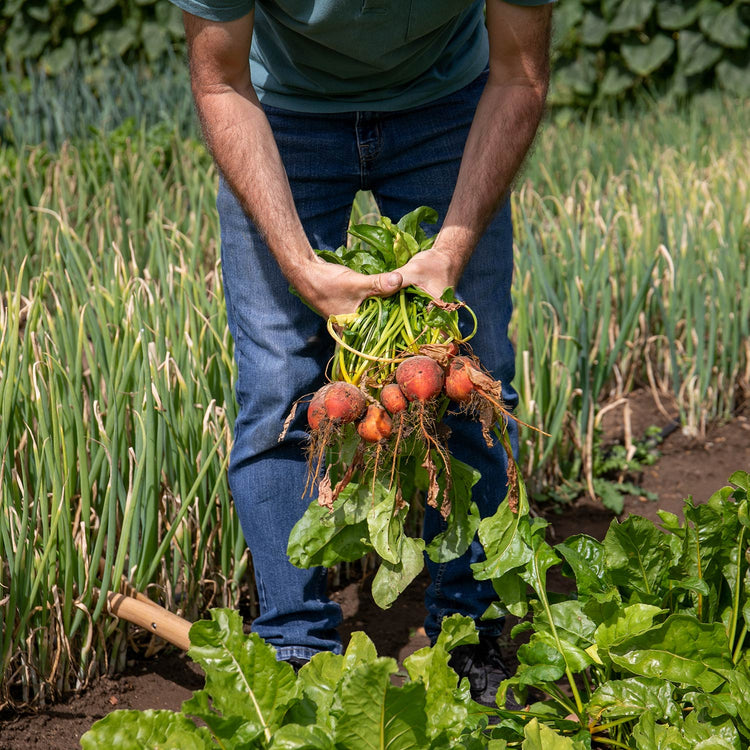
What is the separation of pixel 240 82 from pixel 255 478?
1.92 ft

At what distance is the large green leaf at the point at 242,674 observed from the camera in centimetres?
100

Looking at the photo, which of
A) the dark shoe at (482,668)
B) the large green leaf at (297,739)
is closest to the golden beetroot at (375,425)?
the large green leaf at (297,739)

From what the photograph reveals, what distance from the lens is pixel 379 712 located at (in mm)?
910

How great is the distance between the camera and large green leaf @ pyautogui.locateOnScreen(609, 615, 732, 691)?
111cm

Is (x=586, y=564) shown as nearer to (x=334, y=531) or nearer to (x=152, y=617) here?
(x=334, y=531)

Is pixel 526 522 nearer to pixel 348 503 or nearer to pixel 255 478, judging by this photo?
pixel 348 503

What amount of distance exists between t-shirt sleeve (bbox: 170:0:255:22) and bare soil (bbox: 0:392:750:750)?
3.47ft

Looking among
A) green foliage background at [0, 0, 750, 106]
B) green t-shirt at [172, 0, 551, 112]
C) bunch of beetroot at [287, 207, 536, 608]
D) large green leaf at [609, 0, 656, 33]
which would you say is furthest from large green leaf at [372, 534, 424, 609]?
large green leaf at [609, 0, 656, 33]

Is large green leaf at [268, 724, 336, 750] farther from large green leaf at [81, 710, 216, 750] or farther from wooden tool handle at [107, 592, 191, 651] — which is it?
wooden tool handle at [107, 592, 191, 651]

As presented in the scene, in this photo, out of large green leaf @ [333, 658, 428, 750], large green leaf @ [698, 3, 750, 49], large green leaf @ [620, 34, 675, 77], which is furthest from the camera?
large green leaf @ [620, 34, 675, 77]

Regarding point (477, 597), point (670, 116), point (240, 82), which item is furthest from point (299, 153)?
point (670, 116)

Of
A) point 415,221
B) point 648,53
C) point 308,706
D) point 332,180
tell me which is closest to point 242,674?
point 308,706

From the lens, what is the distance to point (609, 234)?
255 cm

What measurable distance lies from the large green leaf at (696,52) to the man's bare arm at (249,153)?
433cm
